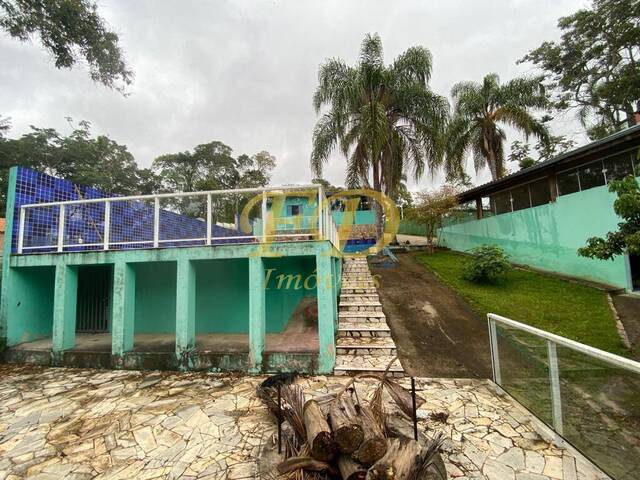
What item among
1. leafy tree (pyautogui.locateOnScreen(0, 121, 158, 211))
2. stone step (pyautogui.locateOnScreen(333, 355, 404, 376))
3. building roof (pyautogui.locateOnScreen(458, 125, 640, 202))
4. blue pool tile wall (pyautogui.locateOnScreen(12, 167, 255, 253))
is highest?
leafy tree (pyautogui.locateOnScreen(0, 121, 158, 211))

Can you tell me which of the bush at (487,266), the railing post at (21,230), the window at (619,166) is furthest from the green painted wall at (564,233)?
the railing post at (21,230)

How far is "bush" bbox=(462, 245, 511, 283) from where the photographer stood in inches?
341

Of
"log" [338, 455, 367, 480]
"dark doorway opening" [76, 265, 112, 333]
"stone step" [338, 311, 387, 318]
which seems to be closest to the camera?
"log" [338, 455, 367, 480]

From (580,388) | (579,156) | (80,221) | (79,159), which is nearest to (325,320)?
(580,388)


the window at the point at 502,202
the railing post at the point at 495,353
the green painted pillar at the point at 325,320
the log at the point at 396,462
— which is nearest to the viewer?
the log at the point at 396,462

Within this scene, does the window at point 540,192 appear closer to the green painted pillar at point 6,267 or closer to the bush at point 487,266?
the bush at point 487,266

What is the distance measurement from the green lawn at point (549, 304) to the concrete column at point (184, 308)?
22.5ft

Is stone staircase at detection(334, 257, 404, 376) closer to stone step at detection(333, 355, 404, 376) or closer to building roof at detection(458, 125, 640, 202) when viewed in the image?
stone step at detection(333, 355, 404, 376)

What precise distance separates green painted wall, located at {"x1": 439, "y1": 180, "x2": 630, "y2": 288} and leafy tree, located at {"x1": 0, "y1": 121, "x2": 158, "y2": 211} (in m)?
31.3

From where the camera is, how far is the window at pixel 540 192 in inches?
→ 423

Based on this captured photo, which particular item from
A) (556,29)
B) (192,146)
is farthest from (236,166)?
(556,29)

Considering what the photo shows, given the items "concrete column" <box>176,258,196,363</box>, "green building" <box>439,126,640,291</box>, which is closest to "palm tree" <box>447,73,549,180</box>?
"green building" <box>439,126,640,291</box>

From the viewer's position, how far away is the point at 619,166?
27.2ft

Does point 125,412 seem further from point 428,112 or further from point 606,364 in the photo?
point 428,112
